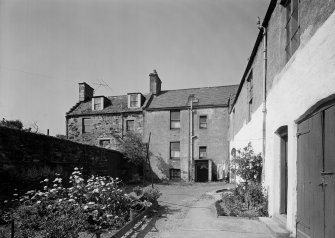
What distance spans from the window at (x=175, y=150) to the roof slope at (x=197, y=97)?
3.58 m

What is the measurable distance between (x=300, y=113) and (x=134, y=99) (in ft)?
71.3

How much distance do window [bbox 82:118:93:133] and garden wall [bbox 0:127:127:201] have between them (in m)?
11.8

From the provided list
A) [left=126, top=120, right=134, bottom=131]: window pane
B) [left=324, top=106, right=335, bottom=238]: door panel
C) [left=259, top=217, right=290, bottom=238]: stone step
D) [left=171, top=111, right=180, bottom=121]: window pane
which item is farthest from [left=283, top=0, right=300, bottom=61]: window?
[left=126, top=120, right=134, bottom=131]: window pane

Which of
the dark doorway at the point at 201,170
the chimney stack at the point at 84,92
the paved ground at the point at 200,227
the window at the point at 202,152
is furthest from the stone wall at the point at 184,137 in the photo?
the paved ground at the point at 200,227

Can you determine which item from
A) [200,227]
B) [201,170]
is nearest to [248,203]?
[200,227]

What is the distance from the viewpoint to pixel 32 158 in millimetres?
9914

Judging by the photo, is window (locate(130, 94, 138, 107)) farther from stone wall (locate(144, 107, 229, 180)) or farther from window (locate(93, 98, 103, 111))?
window (locate(93, 98, 103, 111))

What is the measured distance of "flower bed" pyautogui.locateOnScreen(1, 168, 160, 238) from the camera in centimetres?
518

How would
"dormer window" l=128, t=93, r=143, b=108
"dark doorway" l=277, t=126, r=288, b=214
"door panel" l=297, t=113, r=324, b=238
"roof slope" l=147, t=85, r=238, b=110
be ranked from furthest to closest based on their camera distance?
"dormer window" l=128, t=93, r=143, b=108, "roof slope" l=147, t=85, r=238, b=110, "dark doorway" l=277, t=126, r=288, b=214, "door panel" l=297, t=113, r=324, b=238

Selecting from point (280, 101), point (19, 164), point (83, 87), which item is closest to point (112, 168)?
point (19, 164)

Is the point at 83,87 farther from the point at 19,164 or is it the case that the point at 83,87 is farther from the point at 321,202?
the point at 321,202

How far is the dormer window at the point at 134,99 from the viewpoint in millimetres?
26000

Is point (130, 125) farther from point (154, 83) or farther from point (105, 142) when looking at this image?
point (154, 83)

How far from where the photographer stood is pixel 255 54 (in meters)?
10.7
